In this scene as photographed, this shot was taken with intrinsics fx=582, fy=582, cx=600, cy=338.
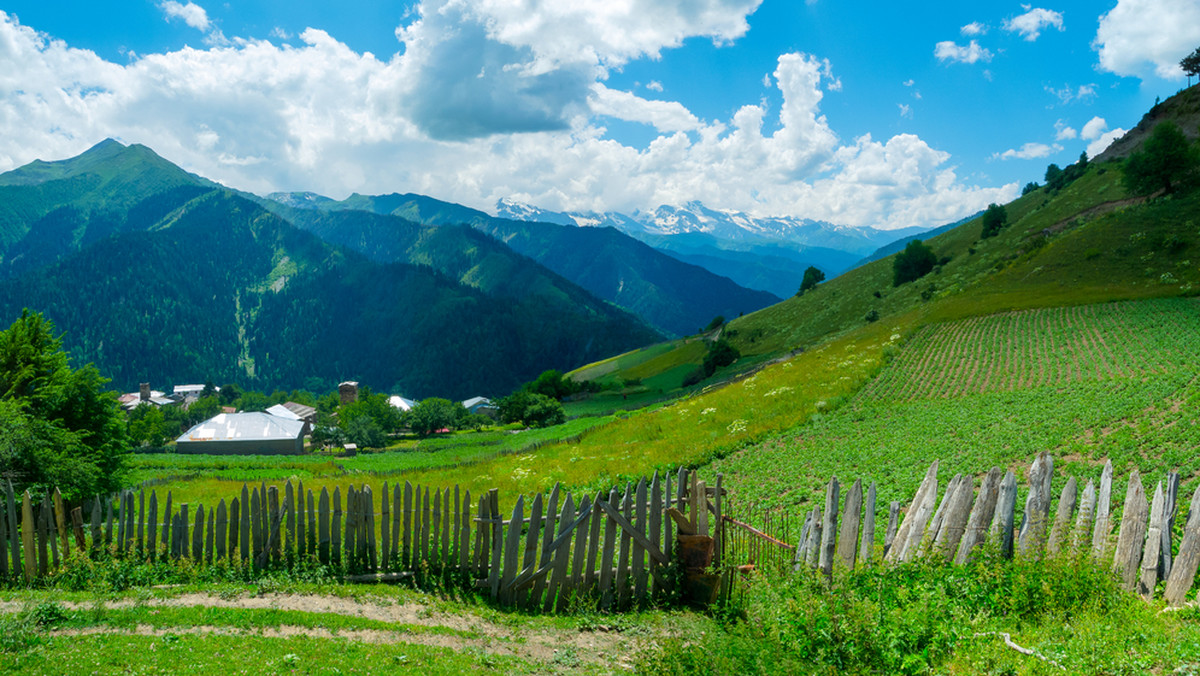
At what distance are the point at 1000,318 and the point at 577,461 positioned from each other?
1547 inches

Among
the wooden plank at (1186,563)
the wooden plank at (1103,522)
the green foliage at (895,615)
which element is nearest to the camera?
the green foliage at (895,615)

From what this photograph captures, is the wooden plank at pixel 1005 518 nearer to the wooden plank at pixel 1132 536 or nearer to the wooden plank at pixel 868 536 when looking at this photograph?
the wooden plank at pixel 1132 536

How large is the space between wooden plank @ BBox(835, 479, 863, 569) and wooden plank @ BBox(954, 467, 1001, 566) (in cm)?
126

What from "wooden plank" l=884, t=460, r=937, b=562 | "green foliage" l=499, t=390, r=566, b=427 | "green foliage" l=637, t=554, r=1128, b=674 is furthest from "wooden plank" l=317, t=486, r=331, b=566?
"green foliage" l=499, t=390, r=566, b=427

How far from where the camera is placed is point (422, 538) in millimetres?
10664

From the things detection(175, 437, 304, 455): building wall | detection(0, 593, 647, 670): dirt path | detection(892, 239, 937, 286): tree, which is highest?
detection(892, 239, 937, 286): tree

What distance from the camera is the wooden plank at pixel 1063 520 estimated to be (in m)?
A: 7.26

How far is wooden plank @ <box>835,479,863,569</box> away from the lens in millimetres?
8023

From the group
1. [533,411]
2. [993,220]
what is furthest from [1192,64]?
[533,411]

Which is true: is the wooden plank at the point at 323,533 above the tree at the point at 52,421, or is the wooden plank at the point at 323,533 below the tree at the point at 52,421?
below

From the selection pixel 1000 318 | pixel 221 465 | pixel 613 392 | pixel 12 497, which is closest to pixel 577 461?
pixel 12 497

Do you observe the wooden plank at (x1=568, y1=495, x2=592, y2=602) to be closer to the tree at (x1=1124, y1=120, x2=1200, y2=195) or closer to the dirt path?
the dirt path

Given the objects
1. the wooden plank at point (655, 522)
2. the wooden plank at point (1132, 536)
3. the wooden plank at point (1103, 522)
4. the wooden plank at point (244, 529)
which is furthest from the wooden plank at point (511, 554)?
the wooden plank at point (1132, 536)

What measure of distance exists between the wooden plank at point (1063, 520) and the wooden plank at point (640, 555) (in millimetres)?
4428
